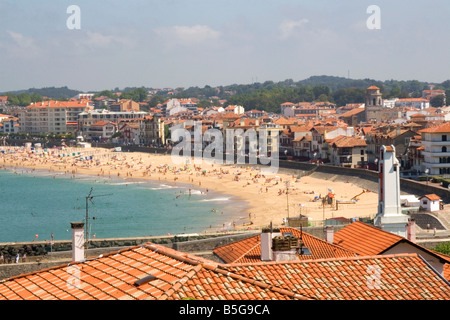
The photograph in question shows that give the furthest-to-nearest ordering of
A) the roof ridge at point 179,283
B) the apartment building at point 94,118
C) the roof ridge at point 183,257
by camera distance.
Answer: the apartment building at point 94,118
the roof ridge at point 183,257
the roof ridge at point 179,283

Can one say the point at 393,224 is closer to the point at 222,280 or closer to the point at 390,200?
the point at 390,200

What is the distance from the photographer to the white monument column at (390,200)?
14922mm

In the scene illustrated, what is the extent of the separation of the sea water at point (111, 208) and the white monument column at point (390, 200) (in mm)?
17071

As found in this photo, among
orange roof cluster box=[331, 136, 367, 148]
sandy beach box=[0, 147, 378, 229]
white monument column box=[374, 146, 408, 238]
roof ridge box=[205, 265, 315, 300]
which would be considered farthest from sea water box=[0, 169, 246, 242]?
roof ridge box=[205, 265, 315, 300]

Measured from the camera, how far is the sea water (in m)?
39.9

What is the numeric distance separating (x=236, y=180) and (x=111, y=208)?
1449cm

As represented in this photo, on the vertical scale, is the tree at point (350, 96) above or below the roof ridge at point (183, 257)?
above

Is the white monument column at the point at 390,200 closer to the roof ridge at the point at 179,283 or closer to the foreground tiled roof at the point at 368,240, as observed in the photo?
the foreground tiled roof at the point at 368,240

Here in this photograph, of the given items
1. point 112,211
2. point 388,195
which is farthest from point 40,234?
point 388,195

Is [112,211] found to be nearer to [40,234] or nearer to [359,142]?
[40,234]

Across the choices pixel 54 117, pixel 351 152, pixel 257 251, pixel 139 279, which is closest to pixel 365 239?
pixel 257 251

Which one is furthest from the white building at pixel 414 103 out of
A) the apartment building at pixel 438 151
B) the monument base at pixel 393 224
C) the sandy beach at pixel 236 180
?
the monument base at pixel 393 224

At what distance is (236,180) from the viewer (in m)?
61.8

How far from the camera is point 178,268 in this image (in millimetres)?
7320
